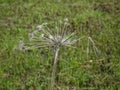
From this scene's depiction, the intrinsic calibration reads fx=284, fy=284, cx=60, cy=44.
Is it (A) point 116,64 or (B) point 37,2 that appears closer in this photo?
(A) point 116,64

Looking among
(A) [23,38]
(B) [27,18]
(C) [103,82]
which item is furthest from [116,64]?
(B) [27,18]

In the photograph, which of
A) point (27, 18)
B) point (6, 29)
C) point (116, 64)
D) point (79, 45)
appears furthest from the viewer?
point (27, 18)

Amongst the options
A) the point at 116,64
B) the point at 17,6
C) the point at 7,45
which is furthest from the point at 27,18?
the point at 116,64

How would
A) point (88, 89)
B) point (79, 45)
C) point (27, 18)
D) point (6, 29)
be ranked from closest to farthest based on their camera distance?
point (88, 89), point (79, 45), point (6, 29), point (27, 18)

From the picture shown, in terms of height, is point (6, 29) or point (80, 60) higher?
point (6, 29)

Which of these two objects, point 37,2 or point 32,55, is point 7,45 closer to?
point 32,55

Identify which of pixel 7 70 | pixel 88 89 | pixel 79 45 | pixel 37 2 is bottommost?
pixel 88 89
